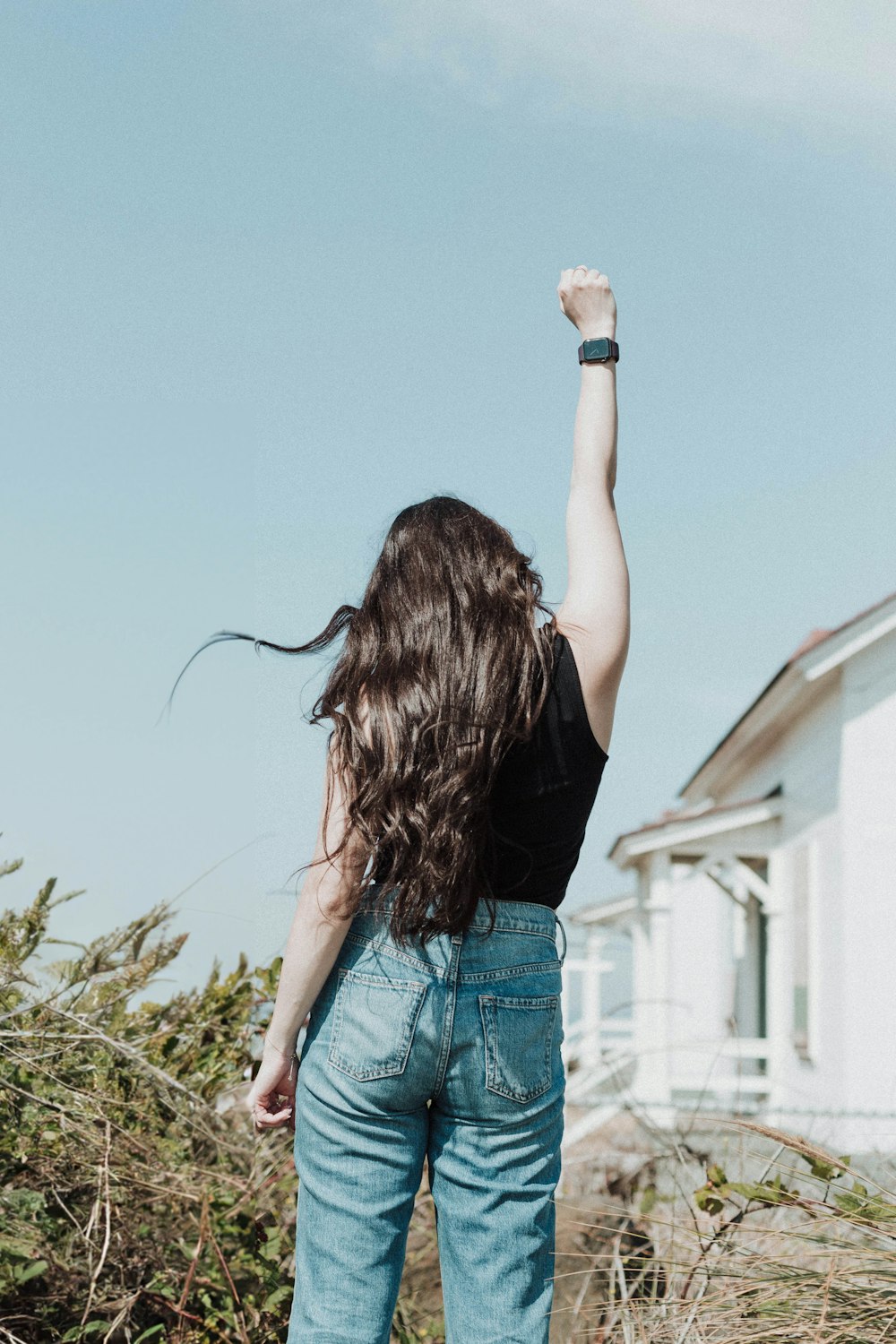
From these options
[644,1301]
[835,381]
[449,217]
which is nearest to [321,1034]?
[644,1301]

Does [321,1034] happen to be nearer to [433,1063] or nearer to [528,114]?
[433,1063]

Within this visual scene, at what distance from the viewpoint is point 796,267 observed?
8.09 m

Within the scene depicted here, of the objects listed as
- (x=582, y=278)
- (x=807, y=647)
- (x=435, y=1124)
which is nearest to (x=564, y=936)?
(x=435, y=1124)

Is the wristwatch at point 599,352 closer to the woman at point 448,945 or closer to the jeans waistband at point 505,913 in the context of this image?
the woman at point 448,945

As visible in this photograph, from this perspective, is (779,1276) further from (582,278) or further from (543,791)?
(582,278)

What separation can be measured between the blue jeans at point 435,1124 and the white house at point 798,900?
21.0 feet

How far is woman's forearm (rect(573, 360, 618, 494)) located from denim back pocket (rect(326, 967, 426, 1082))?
2.98ft

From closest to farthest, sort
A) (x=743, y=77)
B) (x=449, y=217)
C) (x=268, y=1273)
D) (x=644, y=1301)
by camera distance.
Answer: (x=644, y=1301) < (x=268, y=1273) < (x=449, y=217) < (x=743, y=77)

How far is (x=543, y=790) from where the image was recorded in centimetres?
197

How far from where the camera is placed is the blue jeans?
1885mm

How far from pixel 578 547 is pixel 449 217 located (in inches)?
112

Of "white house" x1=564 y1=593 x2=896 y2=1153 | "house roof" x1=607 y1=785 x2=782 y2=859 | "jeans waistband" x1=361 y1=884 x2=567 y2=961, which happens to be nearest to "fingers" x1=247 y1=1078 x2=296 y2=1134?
"jeans waistband" x1=361 y1=884 x2=567 y2=961

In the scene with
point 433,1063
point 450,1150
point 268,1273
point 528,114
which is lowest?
point 268,1273

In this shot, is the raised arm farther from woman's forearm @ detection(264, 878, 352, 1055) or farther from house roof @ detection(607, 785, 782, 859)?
house roof @ detection(607, 785, 782, 859)
